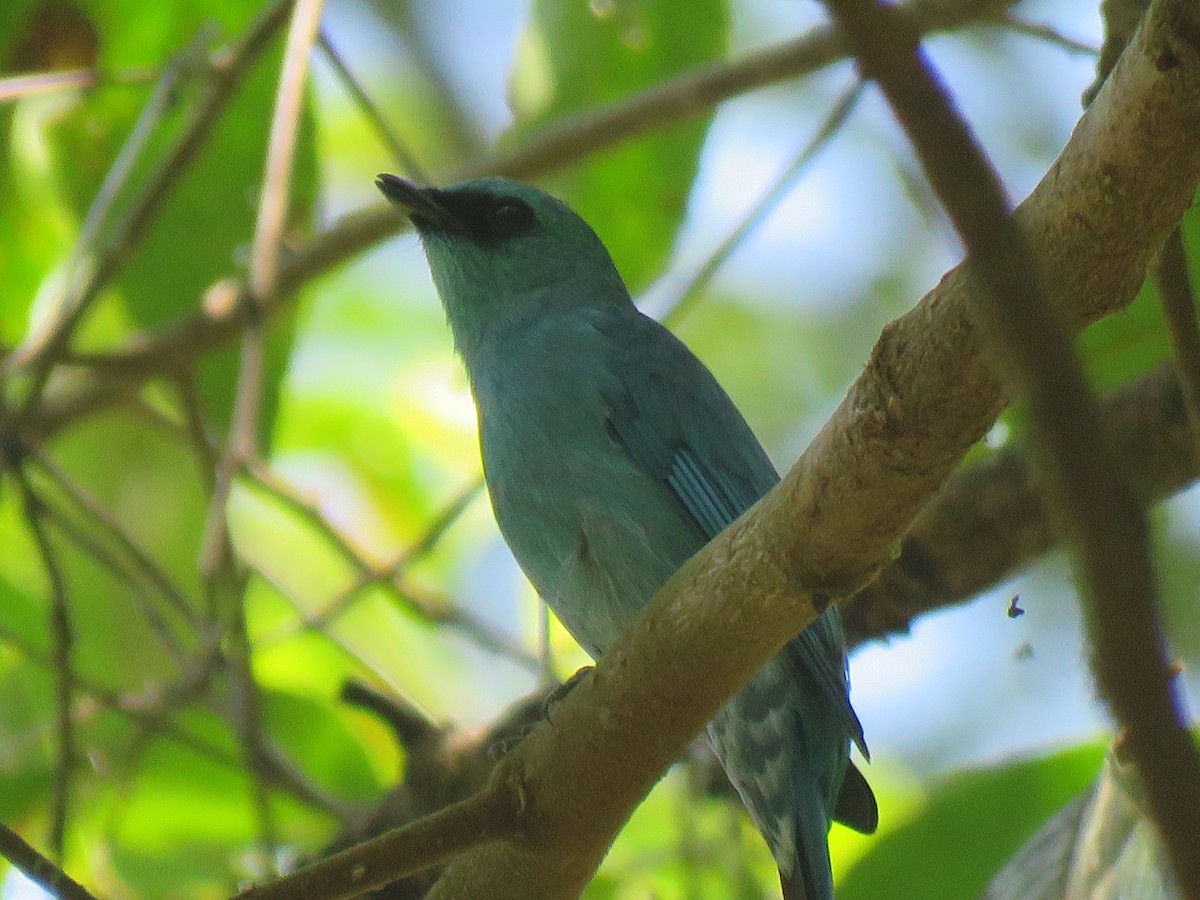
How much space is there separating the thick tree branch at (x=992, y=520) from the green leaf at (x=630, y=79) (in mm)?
1249

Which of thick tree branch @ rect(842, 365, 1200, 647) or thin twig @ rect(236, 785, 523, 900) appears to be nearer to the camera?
thin twig @ rect(236, 785, 523, 900)

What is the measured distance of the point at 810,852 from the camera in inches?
131

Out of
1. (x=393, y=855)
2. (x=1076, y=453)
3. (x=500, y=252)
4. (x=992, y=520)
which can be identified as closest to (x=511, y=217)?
(x=500, y=252)

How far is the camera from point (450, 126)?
8.23 metres

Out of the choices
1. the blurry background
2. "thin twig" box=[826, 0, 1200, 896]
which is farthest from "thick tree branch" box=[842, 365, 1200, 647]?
"thin twig" box=[826, 0, 1200, 896]

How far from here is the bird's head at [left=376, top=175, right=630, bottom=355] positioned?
439 centimetres

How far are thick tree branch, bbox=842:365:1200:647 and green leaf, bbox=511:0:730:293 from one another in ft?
4.10

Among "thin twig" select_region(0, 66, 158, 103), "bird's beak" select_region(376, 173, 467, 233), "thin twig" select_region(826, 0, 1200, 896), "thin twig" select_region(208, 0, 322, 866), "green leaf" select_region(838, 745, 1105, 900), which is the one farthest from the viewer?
"thin twig" select_region(0, 66, 158, 103)

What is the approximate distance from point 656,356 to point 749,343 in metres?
5.09

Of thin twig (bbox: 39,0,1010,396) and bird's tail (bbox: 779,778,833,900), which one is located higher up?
thin twig (bbox: 39,0,1010,396)

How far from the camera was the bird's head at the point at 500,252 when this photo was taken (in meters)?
4.39

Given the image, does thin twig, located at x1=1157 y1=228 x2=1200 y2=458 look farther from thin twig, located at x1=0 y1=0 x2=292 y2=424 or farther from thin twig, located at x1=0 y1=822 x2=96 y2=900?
thin twig, located at x1=0 y1=0 x2=292 y2=424

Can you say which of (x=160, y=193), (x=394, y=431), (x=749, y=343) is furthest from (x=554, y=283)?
(x=749, y=343)

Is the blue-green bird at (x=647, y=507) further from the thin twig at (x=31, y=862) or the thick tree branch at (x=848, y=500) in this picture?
the thin twig at (x=31, y=862)
